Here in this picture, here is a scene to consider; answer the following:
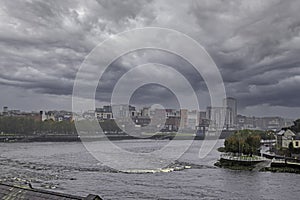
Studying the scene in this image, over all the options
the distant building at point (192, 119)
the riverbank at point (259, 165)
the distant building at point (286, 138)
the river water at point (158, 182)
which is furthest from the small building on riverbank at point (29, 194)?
the distant building at point (192, 119)

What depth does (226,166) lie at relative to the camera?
39.5m

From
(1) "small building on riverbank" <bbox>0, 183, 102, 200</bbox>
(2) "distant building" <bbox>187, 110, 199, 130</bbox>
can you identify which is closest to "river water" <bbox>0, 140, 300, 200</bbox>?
(1) "small building on riverbank" <bbox>0, 183, 102, 200</bbox>

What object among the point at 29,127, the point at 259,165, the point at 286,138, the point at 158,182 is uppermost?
the point at 29,127

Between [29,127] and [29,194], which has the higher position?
[29,127]

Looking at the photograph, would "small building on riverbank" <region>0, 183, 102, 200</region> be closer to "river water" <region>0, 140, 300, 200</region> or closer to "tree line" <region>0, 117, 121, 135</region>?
"river water" <region>0, 140, 300, 200</region>

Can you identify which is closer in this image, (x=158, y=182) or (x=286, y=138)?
(x=158, y=182)

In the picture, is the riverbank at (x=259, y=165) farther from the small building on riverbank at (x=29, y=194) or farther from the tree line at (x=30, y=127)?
the tree line at (x=30, y=127)

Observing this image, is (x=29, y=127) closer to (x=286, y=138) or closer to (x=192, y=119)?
(x=286, y=138)

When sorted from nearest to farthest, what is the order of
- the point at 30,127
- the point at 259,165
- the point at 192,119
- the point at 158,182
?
the point at 158,182 < the point at 259,165 < the point at 30,127 < the point at 192,119

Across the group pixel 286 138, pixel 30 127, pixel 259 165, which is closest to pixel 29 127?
pixel 30 127

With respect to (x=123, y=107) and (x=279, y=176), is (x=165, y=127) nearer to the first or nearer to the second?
(x=123, y=107)

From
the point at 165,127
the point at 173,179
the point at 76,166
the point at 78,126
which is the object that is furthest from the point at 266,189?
the point at 165,127

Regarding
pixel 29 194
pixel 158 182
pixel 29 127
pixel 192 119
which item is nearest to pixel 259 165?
pixel 158 182

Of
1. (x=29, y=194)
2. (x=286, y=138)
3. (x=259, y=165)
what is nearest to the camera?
(x=29, y=194)
